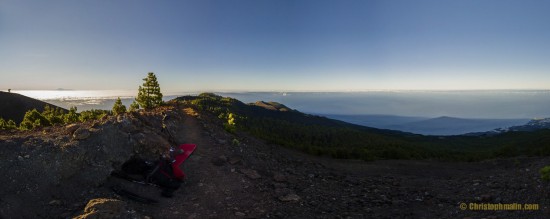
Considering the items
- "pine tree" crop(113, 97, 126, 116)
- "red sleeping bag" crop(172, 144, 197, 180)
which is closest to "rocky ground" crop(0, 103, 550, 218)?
"red sleeping bag" crop(172, 144, 197, 180)

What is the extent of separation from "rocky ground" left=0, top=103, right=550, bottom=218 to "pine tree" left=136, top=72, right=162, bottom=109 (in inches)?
244

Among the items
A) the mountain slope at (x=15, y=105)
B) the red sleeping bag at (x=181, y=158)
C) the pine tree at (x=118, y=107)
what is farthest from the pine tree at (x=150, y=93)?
the mountain slope at (x=15, y=105)

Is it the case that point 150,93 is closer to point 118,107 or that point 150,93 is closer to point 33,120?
point 118,107

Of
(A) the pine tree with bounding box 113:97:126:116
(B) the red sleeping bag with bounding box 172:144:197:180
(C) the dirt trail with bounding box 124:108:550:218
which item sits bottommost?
(C) the dirt trail with bounding box 124:108:550:218

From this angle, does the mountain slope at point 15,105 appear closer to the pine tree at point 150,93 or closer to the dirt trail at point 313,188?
the pine tree at point 150,93

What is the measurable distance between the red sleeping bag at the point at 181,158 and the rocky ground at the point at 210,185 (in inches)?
15.8

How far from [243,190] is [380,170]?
13.1 m

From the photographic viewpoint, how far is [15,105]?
10050 cm

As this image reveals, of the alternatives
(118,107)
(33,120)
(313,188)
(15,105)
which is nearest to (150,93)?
(118,107)

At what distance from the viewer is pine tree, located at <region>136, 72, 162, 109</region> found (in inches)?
987

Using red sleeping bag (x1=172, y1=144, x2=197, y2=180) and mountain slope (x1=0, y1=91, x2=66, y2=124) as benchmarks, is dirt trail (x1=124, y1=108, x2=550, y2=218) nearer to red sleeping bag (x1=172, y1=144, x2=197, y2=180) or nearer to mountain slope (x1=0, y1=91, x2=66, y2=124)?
red sleeping bag (x1=172, y1=144, x2=197, y2=180)

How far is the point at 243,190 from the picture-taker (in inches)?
562

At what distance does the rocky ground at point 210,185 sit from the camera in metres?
10.8

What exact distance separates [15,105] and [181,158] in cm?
12044
